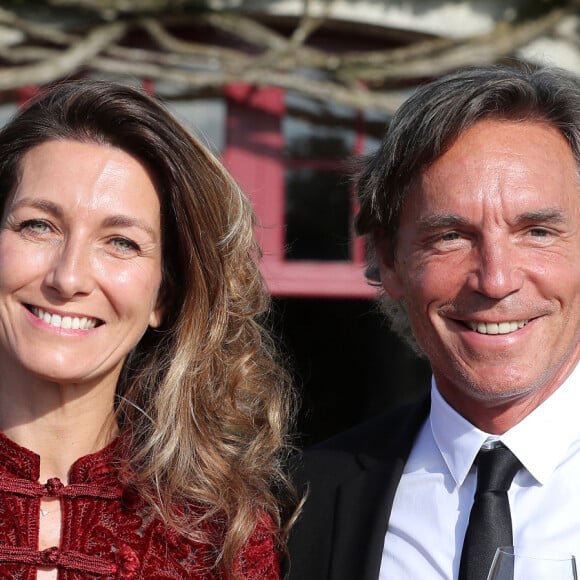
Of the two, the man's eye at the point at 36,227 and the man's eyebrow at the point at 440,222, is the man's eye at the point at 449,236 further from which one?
the man's eye at the point at 36,227

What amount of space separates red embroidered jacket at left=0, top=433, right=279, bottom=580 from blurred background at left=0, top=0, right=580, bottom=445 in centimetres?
231

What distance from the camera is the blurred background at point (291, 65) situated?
4727 mm

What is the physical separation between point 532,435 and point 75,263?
107 cm

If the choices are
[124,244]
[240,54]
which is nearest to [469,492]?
[124,244]

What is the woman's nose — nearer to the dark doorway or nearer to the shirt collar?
the shirt collar

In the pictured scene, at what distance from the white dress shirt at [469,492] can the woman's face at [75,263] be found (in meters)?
0.75

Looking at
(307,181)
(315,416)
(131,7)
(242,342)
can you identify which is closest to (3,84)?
(131,7)

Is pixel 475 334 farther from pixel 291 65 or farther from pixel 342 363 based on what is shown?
pixel 342 363

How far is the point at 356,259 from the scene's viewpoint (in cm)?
494

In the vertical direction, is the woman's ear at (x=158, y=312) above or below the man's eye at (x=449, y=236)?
below

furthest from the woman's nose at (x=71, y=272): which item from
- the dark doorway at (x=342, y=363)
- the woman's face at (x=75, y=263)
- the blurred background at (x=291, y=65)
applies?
the dark doorway at (x=342, y=363)

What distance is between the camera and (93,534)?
2270mm

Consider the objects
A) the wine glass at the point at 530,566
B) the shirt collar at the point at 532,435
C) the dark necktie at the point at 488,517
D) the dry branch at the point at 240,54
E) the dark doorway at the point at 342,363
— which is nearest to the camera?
the wine glass at the point at 530,566

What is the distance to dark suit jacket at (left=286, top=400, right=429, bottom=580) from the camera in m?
2.38
